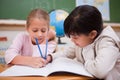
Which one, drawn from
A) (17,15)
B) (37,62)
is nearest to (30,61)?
(37,62)

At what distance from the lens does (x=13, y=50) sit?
1.17 m

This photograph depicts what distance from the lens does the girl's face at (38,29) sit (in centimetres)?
125

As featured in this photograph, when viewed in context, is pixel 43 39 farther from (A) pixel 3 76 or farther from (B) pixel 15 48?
(A) pixel 3 76

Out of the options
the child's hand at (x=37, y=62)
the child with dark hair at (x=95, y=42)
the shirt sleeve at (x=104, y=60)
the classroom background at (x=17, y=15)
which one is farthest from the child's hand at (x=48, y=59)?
the classroom background at (x=17, y=15)

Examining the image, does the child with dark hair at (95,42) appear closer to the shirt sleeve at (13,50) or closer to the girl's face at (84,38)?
the girl's face at (84,38)

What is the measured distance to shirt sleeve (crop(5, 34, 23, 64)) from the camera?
1.08 metres

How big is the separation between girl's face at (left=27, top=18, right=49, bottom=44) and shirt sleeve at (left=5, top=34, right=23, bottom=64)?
8 centimetres

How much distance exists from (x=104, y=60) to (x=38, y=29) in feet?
2.00

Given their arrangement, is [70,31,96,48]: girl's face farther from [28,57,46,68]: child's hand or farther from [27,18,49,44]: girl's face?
[27,18,49,44]: girl's face

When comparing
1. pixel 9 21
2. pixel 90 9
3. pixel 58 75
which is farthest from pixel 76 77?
pixel 9 21

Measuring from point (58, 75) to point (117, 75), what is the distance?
218 millimetres

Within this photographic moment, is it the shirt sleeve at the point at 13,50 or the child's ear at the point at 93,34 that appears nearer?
the child's ear at the point at 93,34

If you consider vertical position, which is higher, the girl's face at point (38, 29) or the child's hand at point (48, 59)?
the girl's face at point (38, 29)

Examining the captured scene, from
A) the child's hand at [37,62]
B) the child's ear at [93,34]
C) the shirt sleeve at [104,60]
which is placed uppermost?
the child's ear at [93,34]
